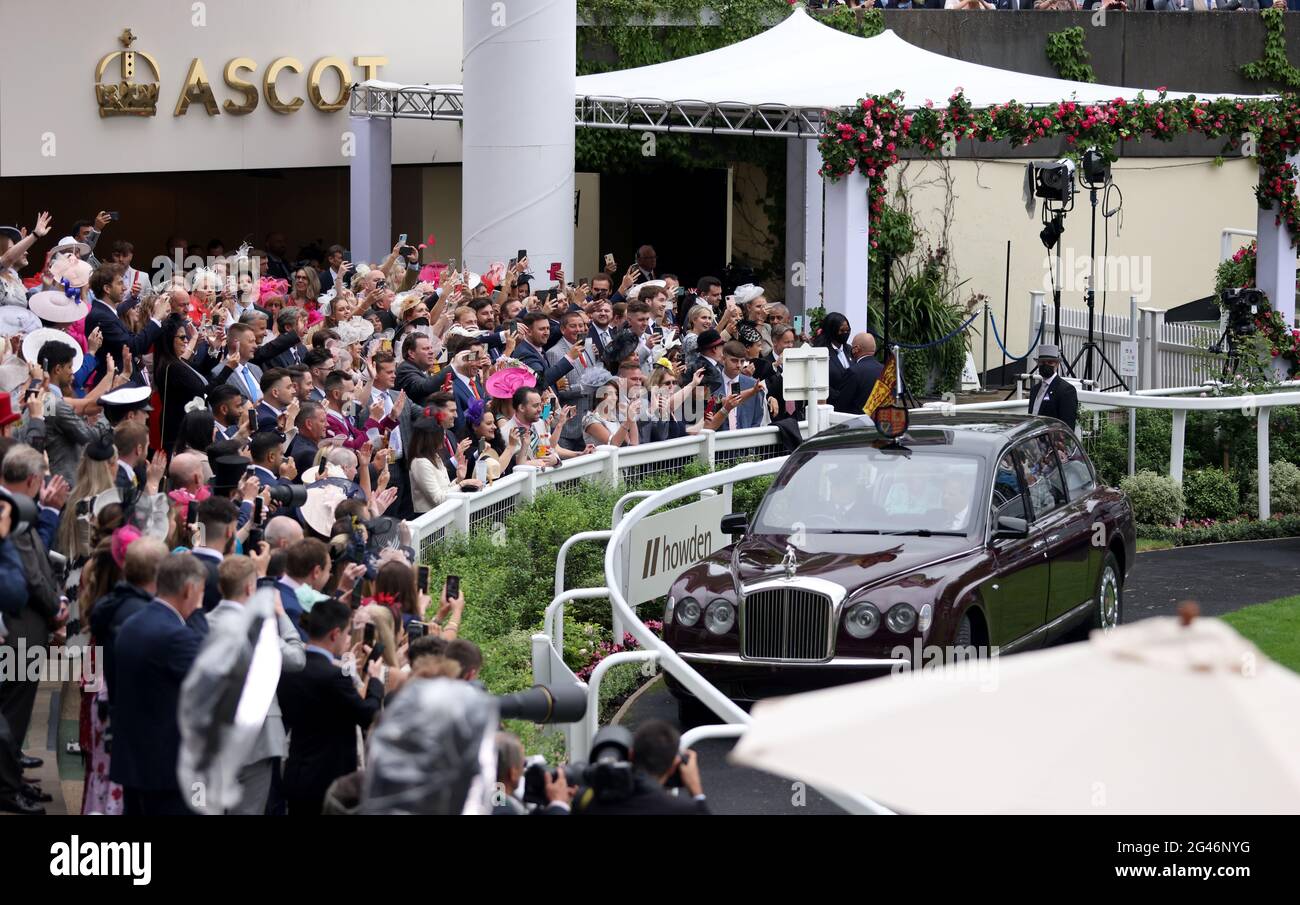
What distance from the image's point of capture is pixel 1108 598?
12.6m

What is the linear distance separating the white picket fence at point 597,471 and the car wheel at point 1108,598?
286 centimetres

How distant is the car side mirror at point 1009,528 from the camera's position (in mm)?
10820

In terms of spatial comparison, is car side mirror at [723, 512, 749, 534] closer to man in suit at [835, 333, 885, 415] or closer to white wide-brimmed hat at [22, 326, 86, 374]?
white wide-brimmed hat at [22, 326, 86, 374]

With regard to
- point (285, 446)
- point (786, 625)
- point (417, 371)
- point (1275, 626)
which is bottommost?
point (1275, 626)

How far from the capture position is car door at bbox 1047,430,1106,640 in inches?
452

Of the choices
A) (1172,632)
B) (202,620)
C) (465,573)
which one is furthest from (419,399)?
(1172,632)

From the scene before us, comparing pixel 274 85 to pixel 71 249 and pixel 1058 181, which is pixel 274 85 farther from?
pixel 71 249

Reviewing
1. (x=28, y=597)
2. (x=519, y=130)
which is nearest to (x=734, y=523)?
(x=28, y=597)

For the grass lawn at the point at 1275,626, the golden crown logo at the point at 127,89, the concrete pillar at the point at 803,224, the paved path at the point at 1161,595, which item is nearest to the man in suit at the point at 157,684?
the paved path at the point at 1161,595

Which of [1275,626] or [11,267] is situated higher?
[11,267]

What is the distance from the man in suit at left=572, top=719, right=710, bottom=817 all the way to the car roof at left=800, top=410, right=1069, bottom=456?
609 centimetres

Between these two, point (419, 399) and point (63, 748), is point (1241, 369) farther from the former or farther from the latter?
point (63, 748)

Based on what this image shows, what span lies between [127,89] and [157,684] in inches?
700
